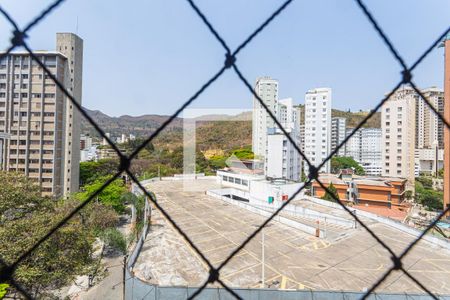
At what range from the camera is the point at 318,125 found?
19844 millimetres

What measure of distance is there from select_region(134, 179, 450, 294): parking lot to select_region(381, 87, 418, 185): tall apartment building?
1119 centimetres

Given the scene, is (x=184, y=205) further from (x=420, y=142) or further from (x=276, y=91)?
(x=420, y=142)

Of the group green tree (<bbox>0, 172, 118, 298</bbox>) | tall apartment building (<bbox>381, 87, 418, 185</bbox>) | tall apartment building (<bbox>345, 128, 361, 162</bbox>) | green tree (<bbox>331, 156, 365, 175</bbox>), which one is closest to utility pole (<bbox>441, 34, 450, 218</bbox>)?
green tree (<bbox>0, 172, 118, 298</bbox>)

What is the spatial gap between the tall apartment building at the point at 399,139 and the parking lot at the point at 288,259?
11.2m

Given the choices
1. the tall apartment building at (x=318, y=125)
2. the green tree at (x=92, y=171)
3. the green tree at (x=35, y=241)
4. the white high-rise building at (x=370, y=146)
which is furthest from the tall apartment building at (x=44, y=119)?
the white high-rise building at (x=370, y=146)

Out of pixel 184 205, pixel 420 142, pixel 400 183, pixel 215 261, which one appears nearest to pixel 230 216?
pixel 184 205

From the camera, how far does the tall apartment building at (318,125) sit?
19578 millimetres

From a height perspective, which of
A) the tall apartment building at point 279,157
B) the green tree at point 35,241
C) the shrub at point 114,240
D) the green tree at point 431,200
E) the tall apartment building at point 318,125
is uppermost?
the tall apartment building at point 318,125

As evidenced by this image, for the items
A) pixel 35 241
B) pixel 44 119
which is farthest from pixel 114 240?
pixel 44 119

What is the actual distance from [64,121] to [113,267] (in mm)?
9369

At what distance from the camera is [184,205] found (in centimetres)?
945

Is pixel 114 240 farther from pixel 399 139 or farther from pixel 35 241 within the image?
pixel 399 139

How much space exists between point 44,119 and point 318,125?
1711 centimetres

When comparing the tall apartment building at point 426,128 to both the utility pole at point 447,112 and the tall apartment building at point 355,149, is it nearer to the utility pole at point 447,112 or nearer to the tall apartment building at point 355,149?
the tall apartment building at point 355,149
